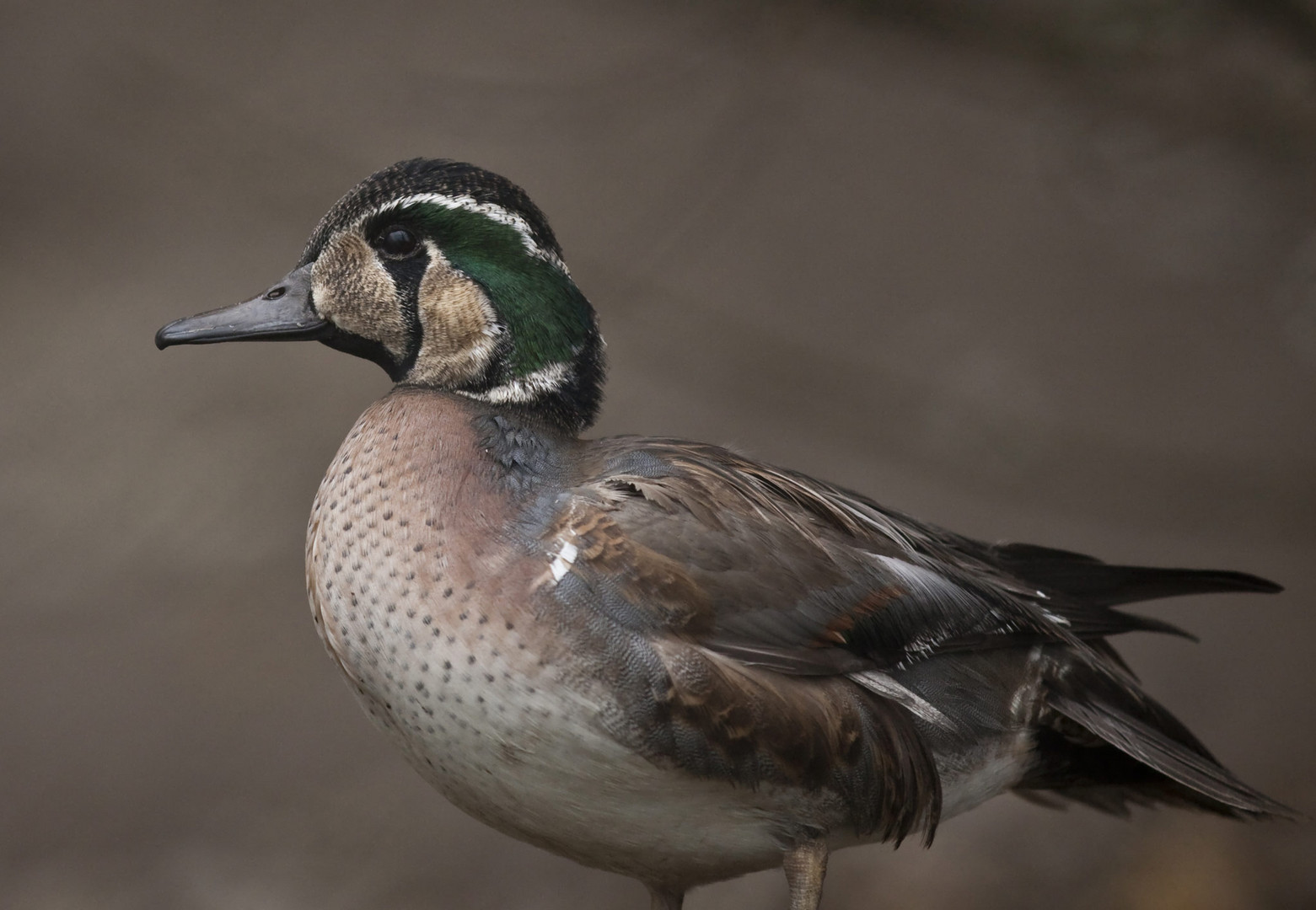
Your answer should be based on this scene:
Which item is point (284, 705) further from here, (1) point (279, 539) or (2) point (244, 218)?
(2) point (244, 218)

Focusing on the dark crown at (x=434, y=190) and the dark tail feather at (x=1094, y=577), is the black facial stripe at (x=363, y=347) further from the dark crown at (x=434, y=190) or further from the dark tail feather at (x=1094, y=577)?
the dark tail feather at (x=1094, y=577)

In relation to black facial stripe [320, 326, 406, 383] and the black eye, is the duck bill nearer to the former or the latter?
black facial stripe [320, 326, 406, 383]

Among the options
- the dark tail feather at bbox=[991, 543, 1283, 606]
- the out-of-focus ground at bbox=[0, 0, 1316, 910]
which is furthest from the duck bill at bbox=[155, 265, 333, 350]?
the out-of-focus ground at bbox=[0, 0, 1316, 910]

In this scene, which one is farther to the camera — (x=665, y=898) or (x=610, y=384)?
(x=610, y=384)

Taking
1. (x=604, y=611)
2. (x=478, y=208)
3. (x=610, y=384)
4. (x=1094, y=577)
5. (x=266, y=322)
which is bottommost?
(x=604, y=611)

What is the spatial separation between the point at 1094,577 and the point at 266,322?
1.64m

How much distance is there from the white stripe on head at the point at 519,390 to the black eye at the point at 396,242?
26cm

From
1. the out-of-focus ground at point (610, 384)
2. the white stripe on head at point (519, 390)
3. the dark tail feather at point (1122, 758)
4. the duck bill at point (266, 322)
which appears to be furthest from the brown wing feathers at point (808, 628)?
the out-of-focus ground at point (610, 384)

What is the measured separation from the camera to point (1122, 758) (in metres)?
2.58

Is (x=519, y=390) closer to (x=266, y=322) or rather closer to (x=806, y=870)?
(x=266, y=322)

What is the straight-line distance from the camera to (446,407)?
222cm

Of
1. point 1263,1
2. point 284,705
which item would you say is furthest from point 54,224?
point 1263,1

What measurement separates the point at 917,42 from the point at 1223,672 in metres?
2.86

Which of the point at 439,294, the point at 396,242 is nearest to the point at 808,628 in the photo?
the point at 439,294
